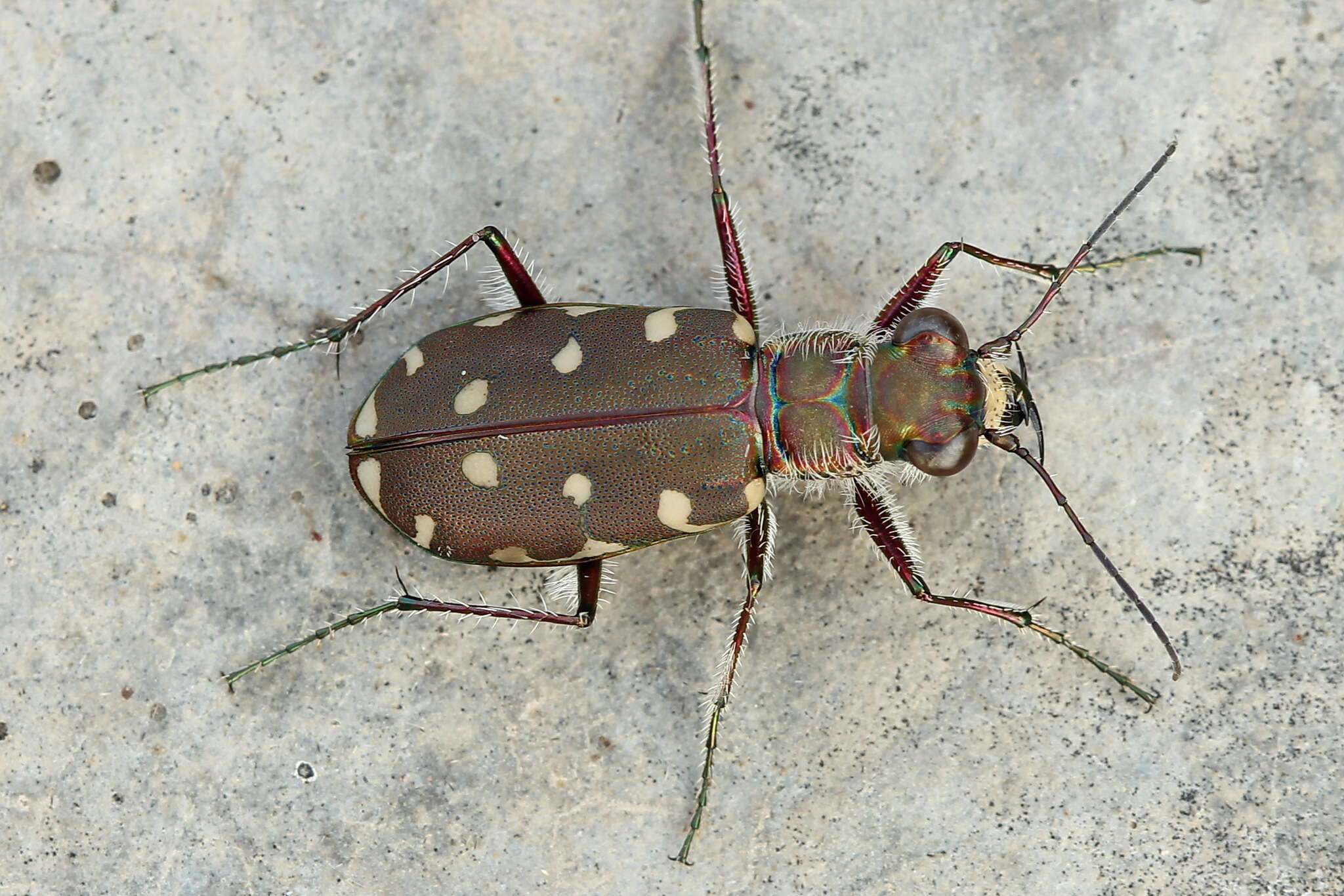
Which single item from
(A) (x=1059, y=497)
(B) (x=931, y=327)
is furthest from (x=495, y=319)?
(A) (x=1059, y=497)

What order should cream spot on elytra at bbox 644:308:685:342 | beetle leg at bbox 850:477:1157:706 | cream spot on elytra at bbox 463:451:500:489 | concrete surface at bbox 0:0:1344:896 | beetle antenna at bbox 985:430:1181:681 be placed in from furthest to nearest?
concrete surface at bbox 0:0:1344:896
beetle leg at bbox 850:477:1157:706
cream spot on elytra at bbox 644:308:685:342
cream spot on elytra at bbox 463:451:500:489
beetle antenna at bbox 985:430:1181:681

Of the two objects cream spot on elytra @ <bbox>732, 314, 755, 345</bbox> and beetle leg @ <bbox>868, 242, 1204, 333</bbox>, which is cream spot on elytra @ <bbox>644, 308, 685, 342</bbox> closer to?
cream spot on elytra @ <bbox>732, 314, 755, 345</bbox>

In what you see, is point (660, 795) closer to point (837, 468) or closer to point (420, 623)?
point (420, 623)

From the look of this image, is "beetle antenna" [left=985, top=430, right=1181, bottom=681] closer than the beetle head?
Yes

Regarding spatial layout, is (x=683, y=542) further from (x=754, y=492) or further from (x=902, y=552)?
(x=902, y=552)

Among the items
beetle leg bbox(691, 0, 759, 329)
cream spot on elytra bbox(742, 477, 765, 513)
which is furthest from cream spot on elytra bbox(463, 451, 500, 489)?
beetle leg bbox(691, 0, 759, 329)

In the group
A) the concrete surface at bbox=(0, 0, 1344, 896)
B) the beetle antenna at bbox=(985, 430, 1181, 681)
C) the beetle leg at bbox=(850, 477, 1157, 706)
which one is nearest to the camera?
the beetle antenna at bbox=(985, 430, 1181, 681)

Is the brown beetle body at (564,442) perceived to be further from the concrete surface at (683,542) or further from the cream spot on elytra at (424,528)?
the concrete surface at (683,542)
